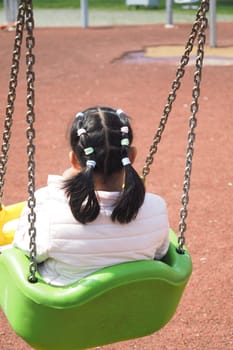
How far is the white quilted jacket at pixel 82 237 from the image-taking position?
214 centimetres

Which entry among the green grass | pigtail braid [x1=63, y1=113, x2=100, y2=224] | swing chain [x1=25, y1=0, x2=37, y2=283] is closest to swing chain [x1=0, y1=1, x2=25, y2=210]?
swing chain [x1=25, y1=0, x2=37, y2=283]

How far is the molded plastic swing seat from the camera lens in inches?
83.7

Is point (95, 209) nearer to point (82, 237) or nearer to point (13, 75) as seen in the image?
point (82, 237)

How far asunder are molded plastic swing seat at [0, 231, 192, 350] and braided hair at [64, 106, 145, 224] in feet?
0.57

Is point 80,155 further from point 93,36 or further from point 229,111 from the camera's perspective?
point 93,36

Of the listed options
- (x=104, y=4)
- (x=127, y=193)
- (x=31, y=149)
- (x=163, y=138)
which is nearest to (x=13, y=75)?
(x=31, y=149)

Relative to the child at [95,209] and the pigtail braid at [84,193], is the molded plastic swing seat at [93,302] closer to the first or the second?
the child at [95,209]

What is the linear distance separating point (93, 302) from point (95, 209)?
27 centimetres

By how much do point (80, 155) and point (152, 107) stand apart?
502cm

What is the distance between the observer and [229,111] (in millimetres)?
6965

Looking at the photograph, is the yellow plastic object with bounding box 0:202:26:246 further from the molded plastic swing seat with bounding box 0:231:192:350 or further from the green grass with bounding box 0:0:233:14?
the green grass with bounding box 0:0:233:14

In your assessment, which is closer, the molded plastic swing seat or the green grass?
the molded plastic swing seat

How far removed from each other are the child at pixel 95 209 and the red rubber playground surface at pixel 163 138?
3.12 feet

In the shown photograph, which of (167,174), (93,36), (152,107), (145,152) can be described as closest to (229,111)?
(152,107)
